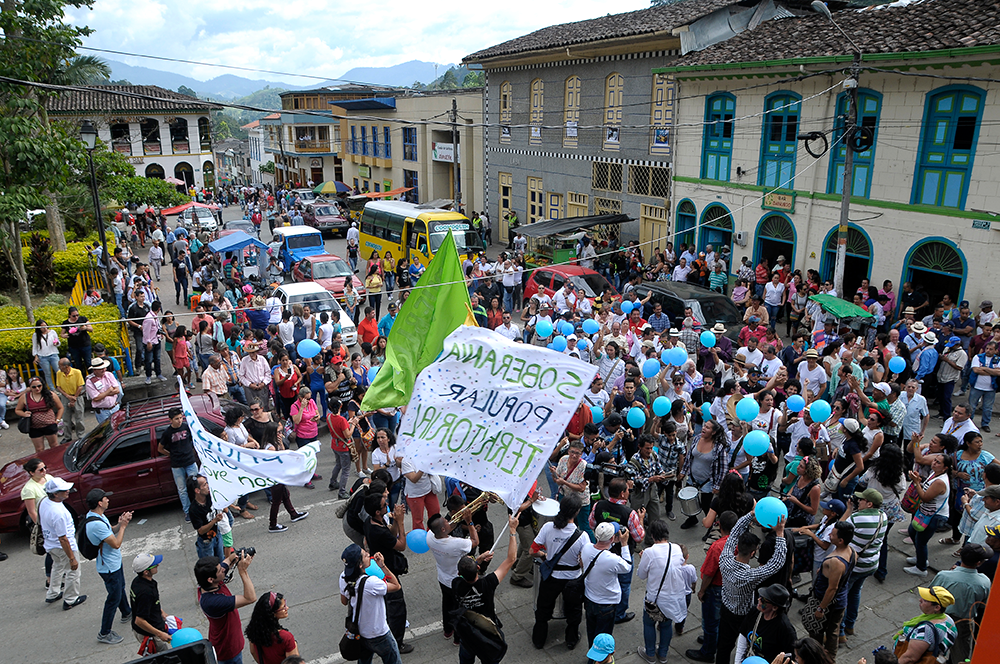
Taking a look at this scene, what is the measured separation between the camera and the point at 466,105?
37219 mm

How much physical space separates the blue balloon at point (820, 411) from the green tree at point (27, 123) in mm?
14287

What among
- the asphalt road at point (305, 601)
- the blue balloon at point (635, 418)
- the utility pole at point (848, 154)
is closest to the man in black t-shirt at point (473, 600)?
the asphalt road at point (305, 601)

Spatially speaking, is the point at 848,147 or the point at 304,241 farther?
the point at 304,241

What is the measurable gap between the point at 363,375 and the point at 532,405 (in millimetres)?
5986

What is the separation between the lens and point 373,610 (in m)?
5.86

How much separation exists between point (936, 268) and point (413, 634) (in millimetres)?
14812

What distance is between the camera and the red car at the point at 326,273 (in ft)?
66.7

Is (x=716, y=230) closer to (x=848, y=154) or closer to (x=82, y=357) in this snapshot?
(x=848, y=154)

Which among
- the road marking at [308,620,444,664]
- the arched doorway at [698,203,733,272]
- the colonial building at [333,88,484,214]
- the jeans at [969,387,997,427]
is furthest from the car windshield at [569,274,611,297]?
the colonial building at [333,88,484,214]

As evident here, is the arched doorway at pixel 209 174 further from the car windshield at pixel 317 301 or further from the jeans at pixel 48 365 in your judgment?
the jeans at pixel 48 365

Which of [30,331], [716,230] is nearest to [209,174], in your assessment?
[30,331]

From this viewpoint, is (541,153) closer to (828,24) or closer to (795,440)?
(828,24)

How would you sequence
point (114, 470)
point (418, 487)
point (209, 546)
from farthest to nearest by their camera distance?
point (114, 470)
point (418, 487)
point (209, 546)

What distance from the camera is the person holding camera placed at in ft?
18.7
